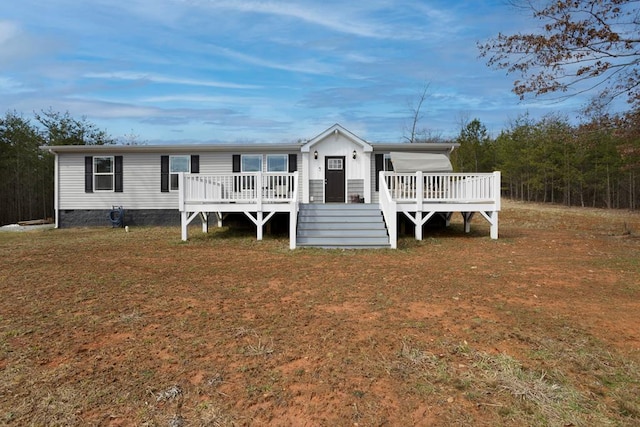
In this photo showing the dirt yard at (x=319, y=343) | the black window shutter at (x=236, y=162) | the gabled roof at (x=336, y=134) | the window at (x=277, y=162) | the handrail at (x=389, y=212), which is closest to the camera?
the dirt yard at (x=319, y=343)

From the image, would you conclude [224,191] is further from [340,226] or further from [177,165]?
[177,165]

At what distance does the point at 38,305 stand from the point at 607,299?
6973mm

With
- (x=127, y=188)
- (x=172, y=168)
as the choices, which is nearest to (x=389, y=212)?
(x=172, y=168)

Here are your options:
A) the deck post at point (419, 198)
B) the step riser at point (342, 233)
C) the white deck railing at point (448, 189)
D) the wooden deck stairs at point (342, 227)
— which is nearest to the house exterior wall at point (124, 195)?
the wooden deck stairs at point (342, 227)

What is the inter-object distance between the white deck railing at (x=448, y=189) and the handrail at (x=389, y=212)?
21 centimetres

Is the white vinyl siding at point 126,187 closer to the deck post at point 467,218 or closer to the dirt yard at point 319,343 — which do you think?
the dirt yard at point 319,343

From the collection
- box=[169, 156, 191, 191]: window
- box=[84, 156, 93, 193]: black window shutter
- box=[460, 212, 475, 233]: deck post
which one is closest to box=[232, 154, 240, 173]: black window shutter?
box=[169, 156, 191, 191]: window

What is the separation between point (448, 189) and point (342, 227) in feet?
10.0

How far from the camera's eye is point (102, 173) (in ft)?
47.4

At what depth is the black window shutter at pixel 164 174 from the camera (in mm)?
14305

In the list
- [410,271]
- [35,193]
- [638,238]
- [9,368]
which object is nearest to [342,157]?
[410,271]

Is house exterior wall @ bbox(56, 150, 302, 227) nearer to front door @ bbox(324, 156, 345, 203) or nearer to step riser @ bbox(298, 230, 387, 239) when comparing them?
front door @ bbox(324, 156, 345, 203)

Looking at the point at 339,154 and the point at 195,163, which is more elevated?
the point at 339,154

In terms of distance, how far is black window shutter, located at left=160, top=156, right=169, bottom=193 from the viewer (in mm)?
14305
